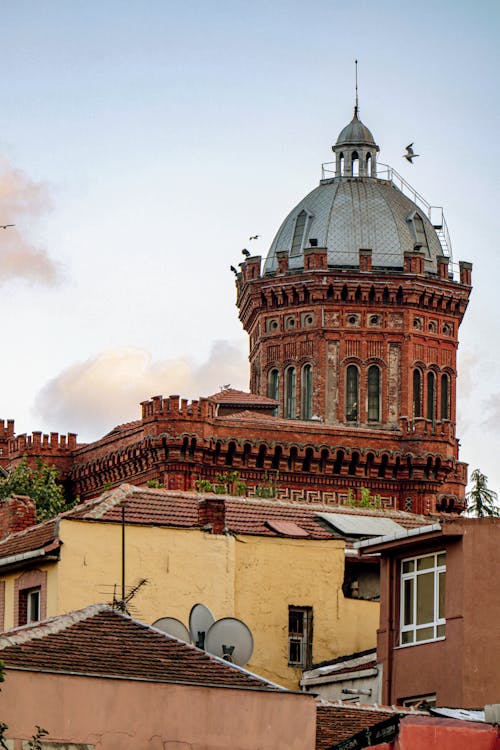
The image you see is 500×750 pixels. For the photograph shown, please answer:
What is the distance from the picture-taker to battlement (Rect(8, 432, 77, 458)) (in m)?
83.9

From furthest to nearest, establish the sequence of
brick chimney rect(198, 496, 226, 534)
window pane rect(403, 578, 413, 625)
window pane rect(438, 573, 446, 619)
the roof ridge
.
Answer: brick chimney rect(198, 496, 226, 534), window pane rect(403, 578, 413, 625), window pane rect(438, 573, 446, 619), the roof ridge

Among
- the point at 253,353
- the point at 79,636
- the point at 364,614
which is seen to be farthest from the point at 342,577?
the point at 253,353

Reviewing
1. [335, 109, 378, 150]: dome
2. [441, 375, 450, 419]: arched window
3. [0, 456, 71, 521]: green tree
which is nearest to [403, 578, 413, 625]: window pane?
[0, 456, 71, 521]: green tree

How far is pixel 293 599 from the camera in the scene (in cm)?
3956

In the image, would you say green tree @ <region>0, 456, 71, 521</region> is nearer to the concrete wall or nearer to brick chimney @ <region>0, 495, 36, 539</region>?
brick chimney @ <region>0, 495, 36, 539</region>

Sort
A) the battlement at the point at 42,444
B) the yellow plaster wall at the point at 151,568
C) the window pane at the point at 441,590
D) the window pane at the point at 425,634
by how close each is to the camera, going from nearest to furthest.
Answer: the window pane at the point at 441,590, the window pane at the point at 425,634, the yellow plaster wall at the point at 151,568, the battlement at the point at 42,444

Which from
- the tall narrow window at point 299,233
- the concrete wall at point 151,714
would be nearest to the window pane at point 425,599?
the concrete wall at point 151,714

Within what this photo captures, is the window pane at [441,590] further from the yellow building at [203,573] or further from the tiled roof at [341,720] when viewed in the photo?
the yellow building at [203,573]

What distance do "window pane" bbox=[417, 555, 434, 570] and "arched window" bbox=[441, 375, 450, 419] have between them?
56505mm

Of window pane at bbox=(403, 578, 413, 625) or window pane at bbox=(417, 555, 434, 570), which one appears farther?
window pane at bbox=(403, 578, 413, 625)

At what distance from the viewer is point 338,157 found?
99750 mm

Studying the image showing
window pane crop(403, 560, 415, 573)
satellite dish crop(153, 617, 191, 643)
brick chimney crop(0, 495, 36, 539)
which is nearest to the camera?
satellite dish crop(153, 617, 191, 643)

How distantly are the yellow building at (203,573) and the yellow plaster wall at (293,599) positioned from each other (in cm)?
2

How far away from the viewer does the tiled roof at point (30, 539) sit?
123ft
